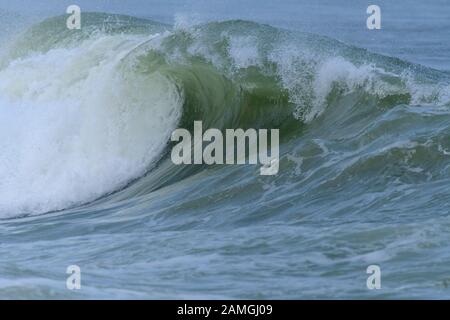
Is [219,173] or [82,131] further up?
[82,131]

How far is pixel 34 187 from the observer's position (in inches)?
519

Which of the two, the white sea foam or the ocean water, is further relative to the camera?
the white sea foam

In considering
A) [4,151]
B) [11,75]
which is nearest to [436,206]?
[4,151]

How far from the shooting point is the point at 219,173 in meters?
11.9

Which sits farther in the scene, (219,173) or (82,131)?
(82,131)

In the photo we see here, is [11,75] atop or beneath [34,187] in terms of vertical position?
atop

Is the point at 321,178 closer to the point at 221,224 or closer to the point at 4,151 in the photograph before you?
the point at 221,224

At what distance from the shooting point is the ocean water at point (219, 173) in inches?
305

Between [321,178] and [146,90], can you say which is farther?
[146,90]

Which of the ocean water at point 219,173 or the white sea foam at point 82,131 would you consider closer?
the ocean water at point 219,173

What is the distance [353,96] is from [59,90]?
4.48 metres

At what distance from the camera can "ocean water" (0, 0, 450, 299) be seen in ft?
25.4
